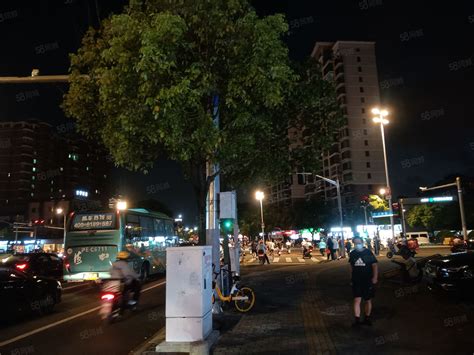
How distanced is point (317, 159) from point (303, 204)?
81.1m

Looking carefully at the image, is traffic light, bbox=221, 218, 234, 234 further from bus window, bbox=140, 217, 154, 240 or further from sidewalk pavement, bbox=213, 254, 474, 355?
bus window, bbox=140, 217, 154, 240

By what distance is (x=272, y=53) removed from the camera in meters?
8.27

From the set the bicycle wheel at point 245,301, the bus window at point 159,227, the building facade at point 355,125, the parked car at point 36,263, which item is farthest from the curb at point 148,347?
the building facade at point 355,125

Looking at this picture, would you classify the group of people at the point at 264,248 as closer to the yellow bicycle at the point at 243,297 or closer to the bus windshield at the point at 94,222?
the bus windshield at the point at 94,222

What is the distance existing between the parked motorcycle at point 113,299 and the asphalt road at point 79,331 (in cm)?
22

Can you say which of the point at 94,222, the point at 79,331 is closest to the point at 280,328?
the point at 79,331

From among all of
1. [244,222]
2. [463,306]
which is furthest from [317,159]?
[244,222]

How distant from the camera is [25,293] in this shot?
1141 centimetres

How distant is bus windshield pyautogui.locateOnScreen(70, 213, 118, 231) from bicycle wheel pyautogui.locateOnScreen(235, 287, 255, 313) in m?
8.40

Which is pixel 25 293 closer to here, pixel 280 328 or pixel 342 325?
pixel 280 328

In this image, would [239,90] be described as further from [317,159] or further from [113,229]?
[113,229]

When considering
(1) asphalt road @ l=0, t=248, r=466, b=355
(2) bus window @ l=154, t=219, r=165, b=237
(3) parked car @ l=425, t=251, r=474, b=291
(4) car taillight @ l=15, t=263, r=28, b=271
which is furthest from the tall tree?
(4) car taillight @ l=15, t=263, r=28, b=271

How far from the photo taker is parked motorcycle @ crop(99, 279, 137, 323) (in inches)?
419

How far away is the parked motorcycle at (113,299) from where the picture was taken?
10.6m
